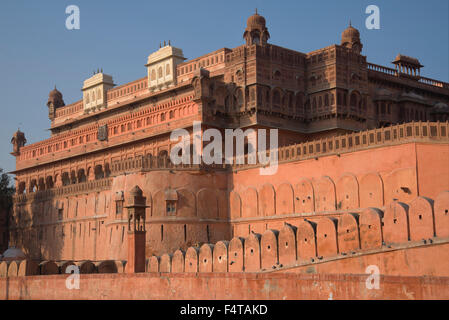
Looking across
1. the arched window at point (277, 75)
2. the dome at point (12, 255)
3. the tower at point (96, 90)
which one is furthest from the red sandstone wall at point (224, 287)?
the tower at point (96, 90)

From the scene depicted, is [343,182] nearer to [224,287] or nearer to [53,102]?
[224,287]

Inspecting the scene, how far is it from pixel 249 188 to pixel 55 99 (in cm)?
3382

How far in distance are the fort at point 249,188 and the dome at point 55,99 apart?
407 cm

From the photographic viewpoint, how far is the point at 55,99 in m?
61.7

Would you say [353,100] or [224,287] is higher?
[353,100]

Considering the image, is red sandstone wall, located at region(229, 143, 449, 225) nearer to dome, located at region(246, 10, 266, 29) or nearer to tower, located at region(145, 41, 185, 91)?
dome, located at region(246, 10, 266, 29)

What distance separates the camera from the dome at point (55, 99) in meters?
61.5

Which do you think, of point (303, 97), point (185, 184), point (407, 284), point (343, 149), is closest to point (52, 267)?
point (185, 184)

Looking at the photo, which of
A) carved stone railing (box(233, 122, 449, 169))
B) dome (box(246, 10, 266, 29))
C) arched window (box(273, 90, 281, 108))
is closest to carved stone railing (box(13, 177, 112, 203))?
carved stone railing (box(233, 122, 449, 169))

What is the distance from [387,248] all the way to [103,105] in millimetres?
38843

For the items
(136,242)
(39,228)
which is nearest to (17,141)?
(39,228)

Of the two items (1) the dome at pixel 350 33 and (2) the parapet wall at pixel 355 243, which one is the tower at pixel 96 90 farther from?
(2) the parapet wall at pixel 355 243

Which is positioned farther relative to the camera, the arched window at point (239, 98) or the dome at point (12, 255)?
the dome at point (12, 255)
